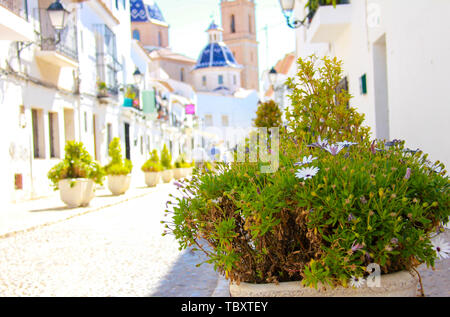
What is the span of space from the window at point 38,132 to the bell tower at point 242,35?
61.9m

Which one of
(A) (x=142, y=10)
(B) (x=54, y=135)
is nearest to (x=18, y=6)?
(B) (x=54, y=135)

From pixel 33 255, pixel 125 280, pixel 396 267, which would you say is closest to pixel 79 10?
pixel 33 255

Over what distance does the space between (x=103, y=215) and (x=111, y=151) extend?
536 centimetres

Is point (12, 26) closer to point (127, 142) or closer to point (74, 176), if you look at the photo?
point (74, 176)

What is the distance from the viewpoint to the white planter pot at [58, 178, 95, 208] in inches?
440

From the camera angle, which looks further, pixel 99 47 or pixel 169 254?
pixel 99 47

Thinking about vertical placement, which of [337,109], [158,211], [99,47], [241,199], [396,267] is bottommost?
[158,211]

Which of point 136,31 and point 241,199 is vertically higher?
point 136,31

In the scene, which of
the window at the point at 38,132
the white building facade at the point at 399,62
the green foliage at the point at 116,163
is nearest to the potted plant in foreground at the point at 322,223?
the white building facade at the point at 399,62

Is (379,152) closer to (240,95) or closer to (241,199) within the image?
(241,199)

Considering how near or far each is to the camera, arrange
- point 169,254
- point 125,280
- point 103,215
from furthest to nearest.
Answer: point 103,215, point 169,254, point 125,280

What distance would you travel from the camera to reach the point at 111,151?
15305mm

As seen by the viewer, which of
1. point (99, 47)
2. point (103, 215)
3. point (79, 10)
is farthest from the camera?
point (99, 47)

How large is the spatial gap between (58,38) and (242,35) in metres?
63.3
